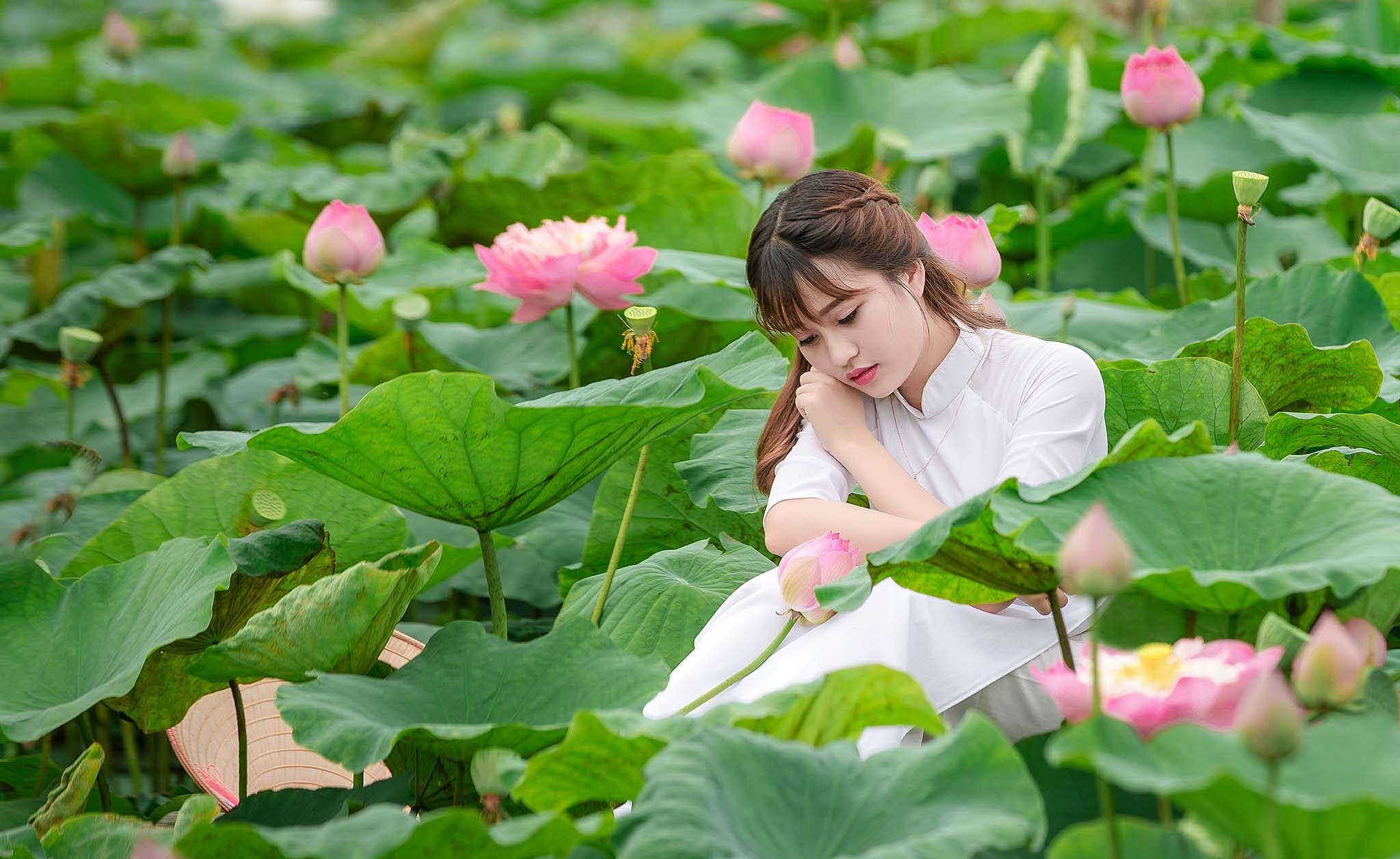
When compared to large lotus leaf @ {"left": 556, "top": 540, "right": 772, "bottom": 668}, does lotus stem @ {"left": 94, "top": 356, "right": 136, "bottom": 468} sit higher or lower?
lower

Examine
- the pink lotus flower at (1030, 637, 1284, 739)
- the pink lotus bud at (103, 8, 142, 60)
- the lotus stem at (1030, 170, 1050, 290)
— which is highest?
the pink lotus flower at (1030, 637, 1284, 739)

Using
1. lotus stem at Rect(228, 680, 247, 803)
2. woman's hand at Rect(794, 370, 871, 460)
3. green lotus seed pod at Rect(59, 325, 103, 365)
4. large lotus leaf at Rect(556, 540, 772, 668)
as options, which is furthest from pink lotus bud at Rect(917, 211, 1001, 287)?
green lotus seed pod at Rect(59, 325, 103, 365)

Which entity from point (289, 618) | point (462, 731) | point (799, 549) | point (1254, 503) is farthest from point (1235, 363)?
point (289, 618)

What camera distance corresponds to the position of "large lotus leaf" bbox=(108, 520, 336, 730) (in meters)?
1.41

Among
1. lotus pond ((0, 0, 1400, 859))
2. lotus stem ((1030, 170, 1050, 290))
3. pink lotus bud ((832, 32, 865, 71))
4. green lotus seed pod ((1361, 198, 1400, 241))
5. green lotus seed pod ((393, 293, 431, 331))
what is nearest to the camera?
lotus pond ((0, 0, 1400, 859))

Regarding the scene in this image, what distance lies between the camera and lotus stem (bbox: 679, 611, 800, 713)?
1232 mm

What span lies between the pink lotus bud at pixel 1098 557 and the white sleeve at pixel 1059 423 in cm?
44

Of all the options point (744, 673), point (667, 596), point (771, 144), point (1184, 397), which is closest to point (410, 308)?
point (771, 144)

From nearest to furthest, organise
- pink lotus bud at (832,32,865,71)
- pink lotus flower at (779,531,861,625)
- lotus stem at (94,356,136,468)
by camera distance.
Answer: pink lotus flower at (779,531,861,625) < lotus stem at (94,356,136,468) < pink lotus bud at (832,32,865,71)

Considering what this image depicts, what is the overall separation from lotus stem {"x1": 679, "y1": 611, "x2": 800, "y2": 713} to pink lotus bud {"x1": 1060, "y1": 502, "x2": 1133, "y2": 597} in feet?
1.49

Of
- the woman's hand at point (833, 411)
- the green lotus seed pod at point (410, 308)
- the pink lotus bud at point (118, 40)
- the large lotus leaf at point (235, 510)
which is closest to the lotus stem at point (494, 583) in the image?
the large lotus leaf at point (235, 510)

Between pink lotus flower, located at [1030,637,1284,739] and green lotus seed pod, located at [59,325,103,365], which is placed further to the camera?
green lotus seed pod, located at [59,325,103,365]

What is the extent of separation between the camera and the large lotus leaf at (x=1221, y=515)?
3.43ft

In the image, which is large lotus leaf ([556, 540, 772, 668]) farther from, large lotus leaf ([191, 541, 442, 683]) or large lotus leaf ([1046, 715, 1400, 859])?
large lotus leaf ([1046, 715, 1400, 859])
